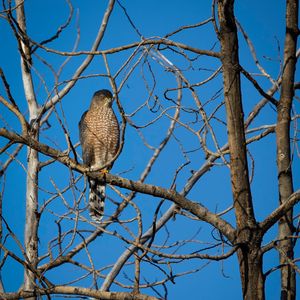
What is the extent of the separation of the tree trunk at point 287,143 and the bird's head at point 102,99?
9.62ft

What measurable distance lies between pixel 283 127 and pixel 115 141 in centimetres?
308

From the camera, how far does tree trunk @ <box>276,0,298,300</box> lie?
305cm

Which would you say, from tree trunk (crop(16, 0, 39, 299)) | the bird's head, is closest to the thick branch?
tree trunk (crop(16, 0, 39, 299))

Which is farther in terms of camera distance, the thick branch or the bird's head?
the bird's head

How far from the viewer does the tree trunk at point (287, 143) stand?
305 centimetres

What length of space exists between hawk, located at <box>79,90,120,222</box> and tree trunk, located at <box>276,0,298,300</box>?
9.58ft

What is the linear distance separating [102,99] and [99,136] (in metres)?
0.43

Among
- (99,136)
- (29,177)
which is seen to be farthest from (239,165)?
(99,136)

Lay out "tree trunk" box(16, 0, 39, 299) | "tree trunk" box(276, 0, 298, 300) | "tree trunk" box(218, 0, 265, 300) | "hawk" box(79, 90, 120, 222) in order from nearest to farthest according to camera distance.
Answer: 1. "tree trunk" box(218, 0, 265, 300)
2. "tree trunk" box(276, 0, 298, 300)
3. "tree trunk" box(16, 0, 39, 299)
4. "hawk" box(79, 90, 120, 222)

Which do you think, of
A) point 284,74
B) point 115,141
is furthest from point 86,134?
point 284,74

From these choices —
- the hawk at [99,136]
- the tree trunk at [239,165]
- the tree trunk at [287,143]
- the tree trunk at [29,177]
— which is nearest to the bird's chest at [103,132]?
the hawk at [99,136]

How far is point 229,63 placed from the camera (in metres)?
3.02

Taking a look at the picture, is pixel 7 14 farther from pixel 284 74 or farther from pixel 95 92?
pixel 95 92

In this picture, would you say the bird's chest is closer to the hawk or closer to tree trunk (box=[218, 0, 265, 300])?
the hawk
